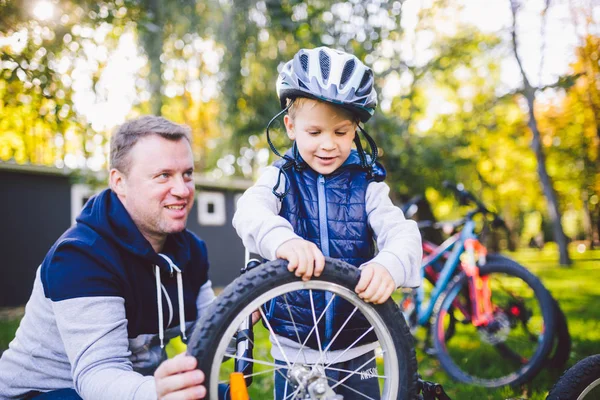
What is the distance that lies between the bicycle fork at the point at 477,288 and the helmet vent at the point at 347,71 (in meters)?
2.48

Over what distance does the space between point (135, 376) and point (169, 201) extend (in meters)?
0.86

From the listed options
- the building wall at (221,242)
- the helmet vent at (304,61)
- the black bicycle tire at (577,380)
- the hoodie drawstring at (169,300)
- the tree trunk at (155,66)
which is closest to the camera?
the black bicycle tire at (577,380)

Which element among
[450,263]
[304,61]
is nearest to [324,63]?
[304,61]

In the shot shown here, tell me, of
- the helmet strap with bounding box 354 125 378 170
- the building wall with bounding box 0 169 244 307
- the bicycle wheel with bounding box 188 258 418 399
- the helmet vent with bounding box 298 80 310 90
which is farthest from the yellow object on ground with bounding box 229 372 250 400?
the building wall with bounding box 0 169 244 307

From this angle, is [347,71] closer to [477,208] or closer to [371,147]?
[371,147]

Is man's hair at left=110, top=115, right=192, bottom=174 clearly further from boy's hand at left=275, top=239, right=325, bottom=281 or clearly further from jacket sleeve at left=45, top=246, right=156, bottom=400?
boy's hand at left=275, top=239, right=325, bottom=281

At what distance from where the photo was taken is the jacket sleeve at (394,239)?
5.08 ft

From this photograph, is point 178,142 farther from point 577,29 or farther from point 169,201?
point 577,29

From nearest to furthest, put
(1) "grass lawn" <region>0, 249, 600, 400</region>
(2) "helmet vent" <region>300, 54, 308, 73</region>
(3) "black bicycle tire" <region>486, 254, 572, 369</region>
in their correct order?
1. (2) "helmet vent" <region>300, 54, 308, 73</region>
2. (1) "grass lawn" <region>0, 249, 600, 400</region>
3. (3) "black bicycle tire" <region>486, 254, 572, 369</region>

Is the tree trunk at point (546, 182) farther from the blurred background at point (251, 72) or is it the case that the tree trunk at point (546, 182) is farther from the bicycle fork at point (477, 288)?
the bicycle fork at point (477, 288)

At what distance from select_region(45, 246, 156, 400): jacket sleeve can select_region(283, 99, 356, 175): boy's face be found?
3.31 ft

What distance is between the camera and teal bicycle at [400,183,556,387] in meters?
3.23

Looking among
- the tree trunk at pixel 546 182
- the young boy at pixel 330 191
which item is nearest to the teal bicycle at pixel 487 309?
the young boy at pixel 330 191

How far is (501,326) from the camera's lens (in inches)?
144
